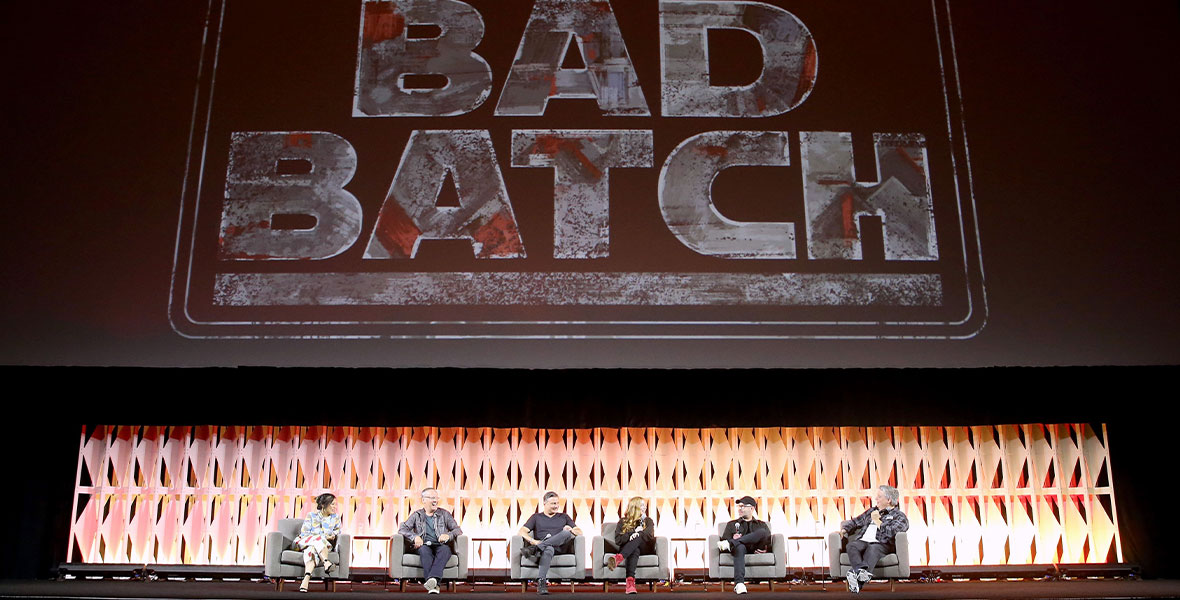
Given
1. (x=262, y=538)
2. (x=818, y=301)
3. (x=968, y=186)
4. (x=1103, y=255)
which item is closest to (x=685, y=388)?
(x=818, y=301)

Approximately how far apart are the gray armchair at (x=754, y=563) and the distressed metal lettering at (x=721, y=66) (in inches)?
119

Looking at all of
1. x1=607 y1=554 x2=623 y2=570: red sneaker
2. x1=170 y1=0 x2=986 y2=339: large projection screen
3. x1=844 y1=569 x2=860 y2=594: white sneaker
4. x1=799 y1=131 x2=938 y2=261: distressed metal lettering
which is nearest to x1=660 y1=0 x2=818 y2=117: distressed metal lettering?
x1=170 y1=0 x2=986 y2=339: large projection screen

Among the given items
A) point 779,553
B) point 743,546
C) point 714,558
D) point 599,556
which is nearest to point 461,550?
point 599,556

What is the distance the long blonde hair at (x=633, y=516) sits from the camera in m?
6.97

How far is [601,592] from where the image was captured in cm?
680

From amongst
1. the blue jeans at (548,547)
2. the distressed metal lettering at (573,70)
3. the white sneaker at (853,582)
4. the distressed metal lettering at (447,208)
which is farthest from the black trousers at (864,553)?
the distressed metal lettering at (573,70)

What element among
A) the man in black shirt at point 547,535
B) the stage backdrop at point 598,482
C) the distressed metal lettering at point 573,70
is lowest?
the man in black shirt at point 547,535

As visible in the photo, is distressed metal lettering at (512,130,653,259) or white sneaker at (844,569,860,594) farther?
distressed metal lettering at (512,130,653,259)

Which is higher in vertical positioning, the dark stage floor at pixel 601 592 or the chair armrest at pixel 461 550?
the chair armrest at pixel 461 550

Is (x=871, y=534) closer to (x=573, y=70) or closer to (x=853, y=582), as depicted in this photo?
(x=853, y=582)

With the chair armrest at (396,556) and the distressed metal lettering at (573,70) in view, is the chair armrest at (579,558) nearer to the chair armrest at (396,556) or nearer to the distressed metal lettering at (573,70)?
the chair armrest at (396,556)

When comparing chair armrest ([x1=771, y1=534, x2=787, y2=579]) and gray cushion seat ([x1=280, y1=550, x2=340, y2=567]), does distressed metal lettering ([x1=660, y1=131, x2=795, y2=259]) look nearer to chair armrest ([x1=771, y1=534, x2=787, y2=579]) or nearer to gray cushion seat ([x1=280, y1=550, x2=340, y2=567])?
chair armrest ([x1=771, y1=534, x2=787, y2=579])

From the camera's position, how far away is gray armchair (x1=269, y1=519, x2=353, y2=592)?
266 inches

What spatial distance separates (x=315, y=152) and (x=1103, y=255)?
18.0ft
